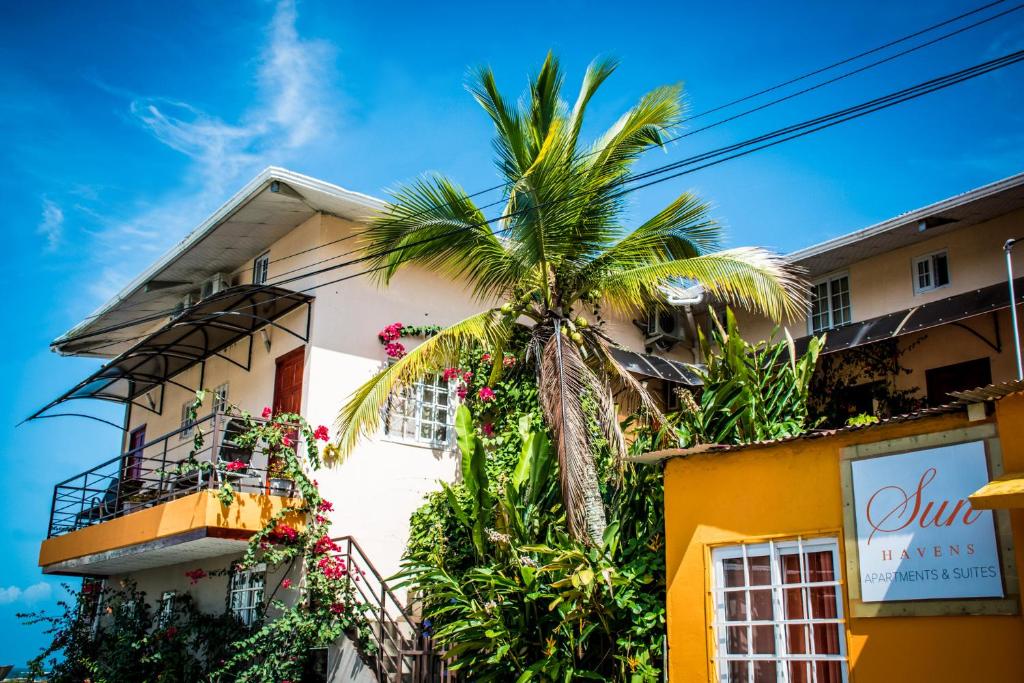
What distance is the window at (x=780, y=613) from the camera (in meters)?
8.26

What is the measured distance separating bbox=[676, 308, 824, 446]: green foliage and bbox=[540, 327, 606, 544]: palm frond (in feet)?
3.72

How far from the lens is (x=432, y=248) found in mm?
12273

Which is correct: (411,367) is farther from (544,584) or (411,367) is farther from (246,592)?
(246,592)

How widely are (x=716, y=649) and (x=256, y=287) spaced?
829cm

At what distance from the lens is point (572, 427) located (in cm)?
1116

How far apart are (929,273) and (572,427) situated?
8632mm

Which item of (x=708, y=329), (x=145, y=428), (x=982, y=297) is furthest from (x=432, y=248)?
(x=145, y=428)

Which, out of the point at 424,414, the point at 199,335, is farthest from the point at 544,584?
the point at 199,335

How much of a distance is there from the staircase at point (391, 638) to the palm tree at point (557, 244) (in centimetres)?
209

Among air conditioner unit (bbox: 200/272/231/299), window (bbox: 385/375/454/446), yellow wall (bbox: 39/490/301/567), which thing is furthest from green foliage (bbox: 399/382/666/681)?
air conditioner unit (bbox: 200/272/231/299)

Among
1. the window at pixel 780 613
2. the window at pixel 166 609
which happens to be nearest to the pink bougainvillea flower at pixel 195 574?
the window at pixel 166 609

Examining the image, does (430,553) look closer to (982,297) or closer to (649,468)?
(649,468)

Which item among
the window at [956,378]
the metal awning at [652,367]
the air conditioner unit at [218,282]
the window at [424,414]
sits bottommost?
the window at [424,414]

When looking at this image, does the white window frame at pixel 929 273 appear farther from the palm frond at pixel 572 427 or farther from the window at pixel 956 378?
the palm frond at pixel 572 427
